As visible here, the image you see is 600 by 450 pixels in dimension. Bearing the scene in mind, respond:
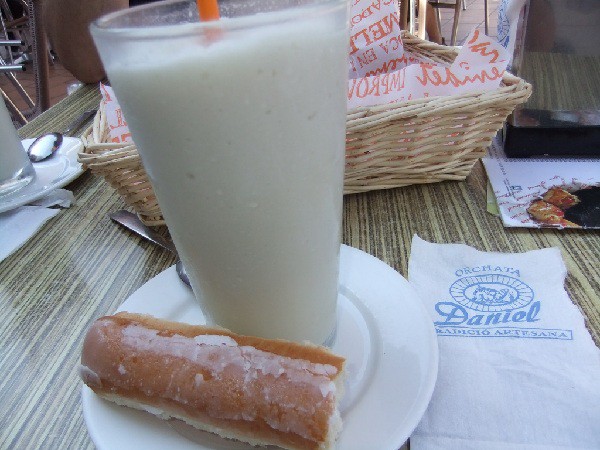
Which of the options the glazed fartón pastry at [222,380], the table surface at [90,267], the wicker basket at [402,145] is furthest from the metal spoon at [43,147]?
the glazed fartón pastry at [222,380]

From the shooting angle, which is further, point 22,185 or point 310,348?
point 22,185

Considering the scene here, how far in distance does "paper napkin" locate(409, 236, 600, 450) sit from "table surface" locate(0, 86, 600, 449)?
29 millimetres

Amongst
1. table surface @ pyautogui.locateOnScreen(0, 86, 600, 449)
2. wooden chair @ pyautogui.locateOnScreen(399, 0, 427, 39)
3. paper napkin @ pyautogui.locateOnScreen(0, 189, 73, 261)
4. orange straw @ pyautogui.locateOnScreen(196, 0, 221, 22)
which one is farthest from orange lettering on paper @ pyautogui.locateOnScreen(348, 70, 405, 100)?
wooden chair @ pyautogui.locateOnScreen(399, 0, 427, 39)

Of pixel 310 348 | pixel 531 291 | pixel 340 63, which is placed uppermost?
pixel 340 63

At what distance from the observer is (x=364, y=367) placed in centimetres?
46

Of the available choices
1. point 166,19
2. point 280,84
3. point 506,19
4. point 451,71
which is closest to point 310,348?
point 280,84

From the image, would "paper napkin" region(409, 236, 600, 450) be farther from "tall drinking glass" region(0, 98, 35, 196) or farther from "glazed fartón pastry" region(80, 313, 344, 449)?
"tall drinking glass" region(0, 98, 35, 196)

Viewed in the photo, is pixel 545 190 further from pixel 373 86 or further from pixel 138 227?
pixel 138 227

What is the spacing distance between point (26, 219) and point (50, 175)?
141 mm

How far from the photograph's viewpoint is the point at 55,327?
0.59 metres

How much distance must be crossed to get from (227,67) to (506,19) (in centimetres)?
71

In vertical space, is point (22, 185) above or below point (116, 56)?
below

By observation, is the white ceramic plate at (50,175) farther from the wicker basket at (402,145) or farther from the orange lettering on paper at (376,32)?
the orange lettering on paper at (376,32)

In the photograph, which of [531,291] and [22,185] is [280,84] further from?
[22,185]
